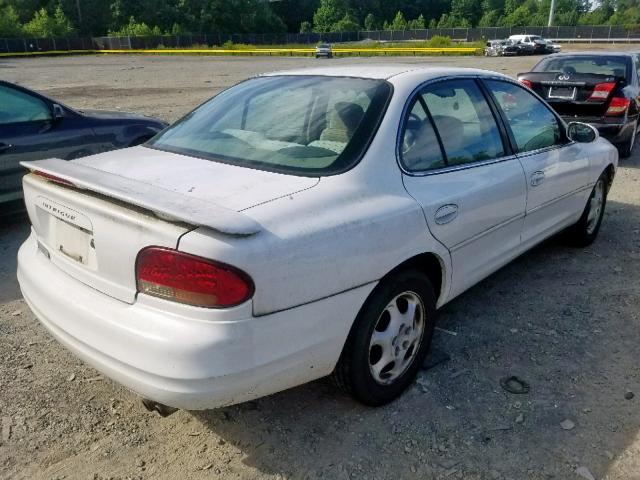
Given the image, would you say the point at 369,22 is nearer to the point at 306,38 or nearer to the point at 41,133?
the point at 306,38

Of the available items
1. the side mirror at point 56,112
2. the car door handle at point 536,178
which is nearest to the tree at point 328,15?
the side mirror at point 56,112

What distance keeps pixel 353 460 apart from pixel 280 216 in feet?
3.66

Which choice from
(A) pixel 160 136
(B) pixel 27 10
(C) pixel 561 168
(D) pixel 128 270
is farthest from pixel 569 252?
(B) pixel 27 10

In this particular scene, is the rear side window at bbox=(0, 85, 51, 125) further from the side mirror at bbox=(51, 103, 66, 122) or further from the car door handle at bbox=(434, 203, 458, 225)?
the car door handle at bbox=(434, 203, 458, 225)

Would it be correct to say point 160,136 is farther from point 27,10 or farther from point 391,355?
point 27,10

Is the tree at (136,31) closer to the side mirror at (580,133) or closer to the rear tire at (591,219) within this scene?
the rear tire at (591,219)

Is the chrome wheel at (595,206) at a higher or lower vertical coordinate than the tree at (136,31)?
lower

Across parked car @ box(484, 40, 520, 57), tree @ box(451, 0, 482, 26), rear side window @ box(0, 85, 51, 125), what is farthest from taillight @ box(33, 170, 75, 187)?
tree @ box(451, 0, 482, 26)

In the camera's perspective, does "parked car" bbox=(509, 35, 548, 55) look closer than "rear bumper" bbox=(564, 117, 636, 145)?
No

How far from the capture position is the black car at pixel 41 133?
17.3ft

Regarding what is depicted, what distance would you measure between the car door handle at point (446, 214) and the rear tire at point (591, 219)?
90.0 inches

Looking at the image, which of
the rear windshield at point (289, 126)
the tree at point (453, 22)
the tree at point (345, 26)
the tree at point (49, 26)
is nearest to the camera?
the rear windshield at point (289, 126)

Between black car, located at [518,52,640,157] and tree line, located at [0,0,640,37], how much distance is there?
67.5 meters

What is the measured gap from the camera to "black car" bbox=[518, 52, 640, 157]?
800 cm
